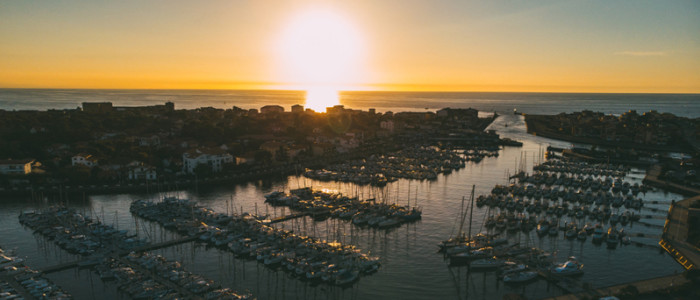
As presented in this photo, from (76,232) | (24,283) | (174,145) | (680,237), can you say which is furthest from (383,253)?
(174,145)

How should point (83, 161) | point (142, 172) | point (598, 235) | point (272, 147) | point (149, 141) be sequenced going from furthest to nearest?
point (149, 141) < point (272, 147) < point (83, 161) < point (142, 172) < point (598, 235)

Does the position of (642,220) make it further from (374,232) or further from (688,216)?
(374,232)

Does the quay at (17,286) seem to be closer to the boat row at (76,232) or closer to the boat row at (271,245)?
the boat row at (76,232)

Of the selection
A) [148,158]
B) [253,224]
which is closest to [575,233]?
[253,224]

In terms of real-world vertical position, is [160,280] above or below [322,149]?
below

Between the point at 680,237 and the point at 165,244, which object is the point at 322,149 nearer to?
the point at 165,244

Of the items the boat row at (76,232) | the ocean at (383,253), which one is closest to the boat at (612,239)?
the ocean at (383,253)
